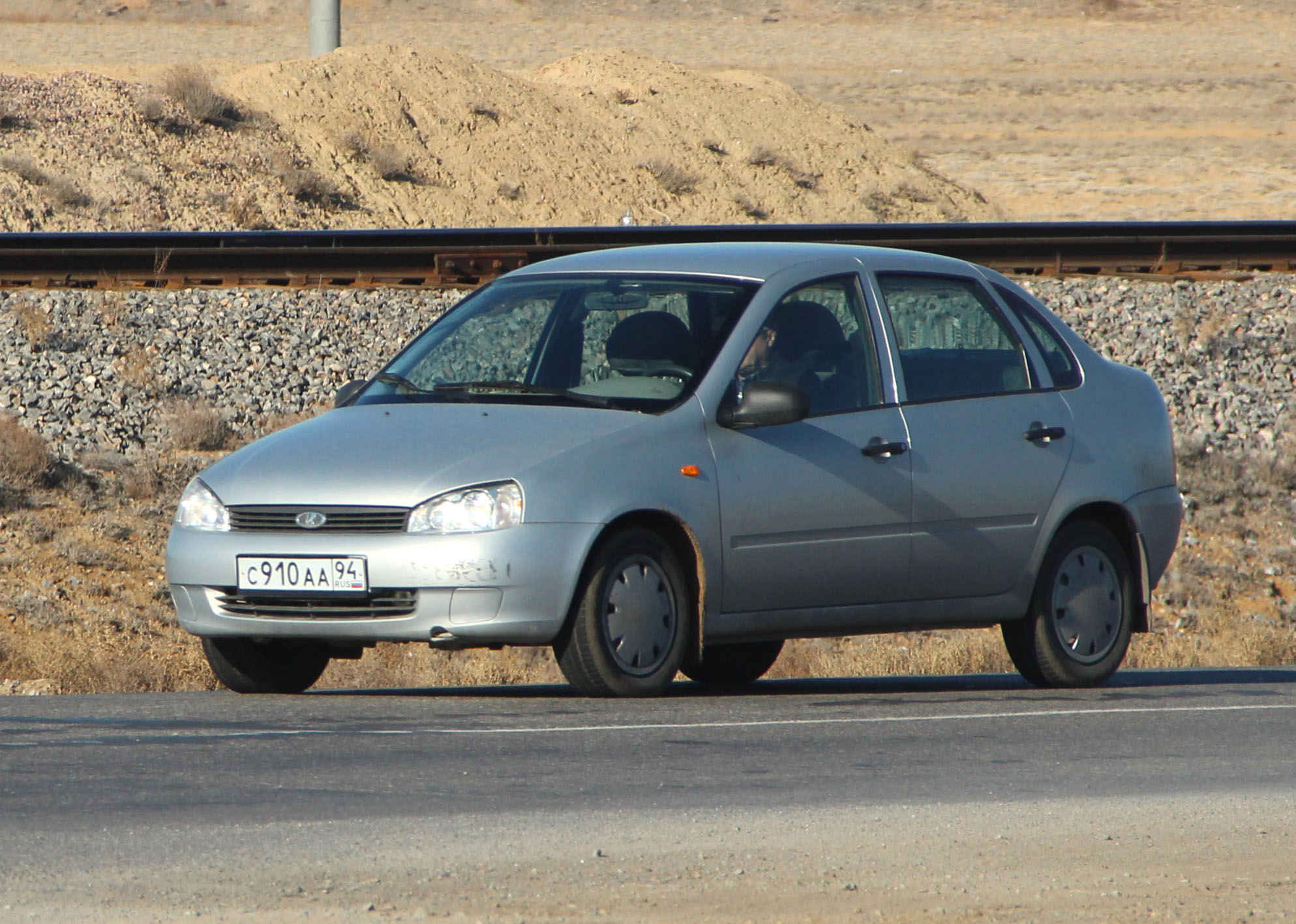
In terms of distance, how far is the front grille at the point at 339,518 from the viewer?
771 cm

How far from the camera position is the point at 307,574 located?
7773mm

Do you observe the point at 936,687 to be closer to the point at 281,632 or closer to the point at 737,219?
the point at 281,632

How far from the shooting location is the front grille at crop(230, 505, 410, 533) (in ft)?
25.3

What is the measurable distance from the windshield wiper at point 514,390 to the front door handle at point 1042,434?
1886 mm

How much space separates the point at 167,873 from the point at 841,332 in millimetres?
4455

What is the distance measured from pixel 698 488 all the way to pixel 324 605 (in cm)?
141

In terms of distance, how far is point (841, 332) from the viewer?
28.9ft

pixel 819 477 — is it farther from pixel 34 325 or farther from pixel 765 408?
pixel 34 325

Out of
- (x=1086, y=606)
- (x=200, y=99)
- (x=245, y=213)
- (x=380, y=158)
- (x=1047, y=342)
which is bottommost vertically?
(x=1086, y=606)

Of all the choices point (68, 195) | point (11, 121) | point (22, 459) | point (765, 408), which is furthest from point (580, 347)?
point (11, 121)

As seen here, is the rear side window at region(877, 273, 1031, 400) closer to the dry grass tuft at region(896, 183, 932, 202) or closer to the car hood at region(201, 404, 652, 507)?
the car hood at region(201, 404, 652, 507)

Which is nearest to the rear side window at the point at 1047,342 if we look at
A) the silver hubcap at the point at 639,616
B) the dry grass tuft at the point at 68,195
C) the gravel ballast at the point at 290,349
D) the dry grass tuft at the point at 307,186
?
the silver hubcap at the point at 639,616

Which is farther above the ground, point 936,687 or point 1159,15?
point 1159,15

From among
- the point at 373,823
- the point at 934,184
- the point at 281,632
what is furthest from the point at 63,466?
the point at 934,184
